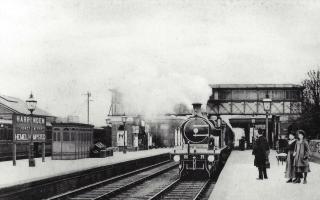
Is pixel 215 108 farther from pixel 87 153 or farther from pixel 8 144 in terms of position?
pixel 8 144

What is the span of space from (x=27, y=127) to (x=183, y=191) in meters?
9.81

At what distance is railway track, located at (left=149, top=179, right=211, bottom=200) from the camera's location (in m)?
13.5

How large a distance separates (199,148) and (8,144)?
11551 mm

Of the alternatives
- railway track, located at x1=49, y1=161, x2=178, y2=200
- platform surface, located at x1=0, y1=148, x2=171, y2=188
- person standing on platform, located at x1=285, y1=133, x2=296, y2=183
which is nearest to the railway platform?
platform surface, located at x1=0, y1=148, x2=171, y2=188

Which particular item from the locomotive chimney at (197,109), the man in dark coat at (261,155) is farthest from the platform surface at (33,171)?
the man in dark coat at (261,155)

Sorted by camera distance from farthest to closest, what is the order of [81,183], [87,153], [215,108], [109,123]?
[215,108]
[109,123]
[87,153]
[81,183]

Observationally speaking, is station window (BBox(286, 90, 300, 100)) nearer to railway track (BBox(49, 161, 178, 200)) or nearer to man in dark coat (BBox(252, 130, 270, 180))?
railway track (BBox(49, 161, 178, 200))

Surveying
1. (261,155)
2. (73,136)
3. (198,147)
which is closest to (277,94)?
(73,136)

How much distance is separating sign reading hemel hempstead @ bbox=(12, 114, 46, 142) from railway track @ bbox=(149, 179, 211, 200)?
7.70 m

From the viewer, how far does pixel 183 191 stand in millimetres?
14852

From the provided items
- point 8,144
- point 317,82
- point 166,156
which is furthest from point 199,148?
point 317,82

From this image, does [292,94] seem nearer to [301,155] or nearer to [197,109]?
[197,109]

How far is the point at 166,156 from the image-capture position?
37.1 meters

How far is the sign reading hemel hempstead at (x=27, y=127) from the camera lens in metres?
20.9
